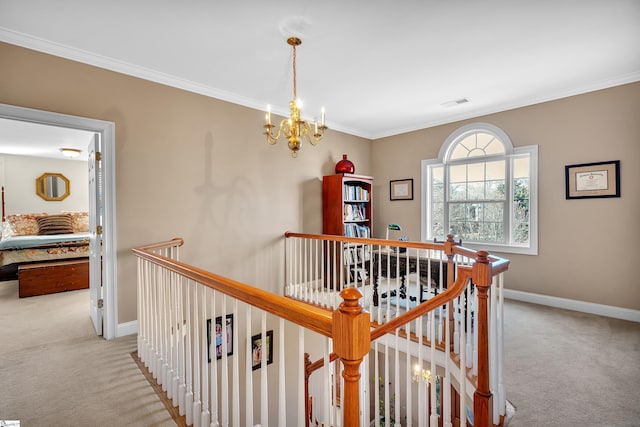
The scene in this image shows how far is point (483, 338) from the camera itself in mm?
1616

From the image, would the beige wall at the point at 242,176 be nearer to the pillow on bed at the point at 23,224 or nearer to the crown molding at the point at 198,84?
the crown molding at the point at 198,84

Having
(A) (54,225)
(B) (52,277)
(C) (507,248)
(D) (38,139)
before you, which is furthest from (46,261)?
(C) (507,248)

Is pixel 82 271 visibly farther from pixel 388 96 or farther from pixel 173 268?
pixel 388 96

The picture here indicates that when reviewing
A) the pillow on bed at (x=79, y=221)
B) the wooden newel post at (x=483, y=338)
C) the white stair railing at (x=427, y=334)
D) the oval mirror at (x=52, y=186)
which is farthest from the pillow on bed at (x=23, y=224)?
the wooden newel post at (x=483, y=338)

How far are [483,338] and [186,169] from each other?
317 centimetres

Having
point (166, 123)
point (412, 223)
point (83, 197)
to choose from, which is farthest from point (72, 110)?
point (83, 197)

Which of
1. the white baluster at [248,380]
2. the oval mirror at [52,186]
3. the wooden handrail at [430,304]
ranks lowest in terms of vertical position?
the white baluster at [248,380]

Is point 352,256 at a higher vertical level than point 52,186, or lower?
lower

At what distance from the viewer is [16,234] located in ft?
19.9

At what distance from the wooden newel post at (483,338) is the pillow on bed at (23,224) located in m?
8.02

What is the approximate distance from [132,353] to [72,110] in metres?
2.19

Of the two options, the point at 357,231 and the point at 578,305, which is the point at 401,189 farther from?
the point at 578,305

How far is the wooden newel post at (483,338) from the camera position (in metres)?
1.61

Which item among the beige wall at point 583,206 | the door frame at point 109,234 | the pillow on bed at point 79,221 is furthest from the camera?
the pillow on bed at point 79,221
